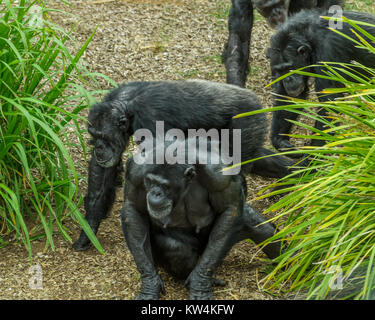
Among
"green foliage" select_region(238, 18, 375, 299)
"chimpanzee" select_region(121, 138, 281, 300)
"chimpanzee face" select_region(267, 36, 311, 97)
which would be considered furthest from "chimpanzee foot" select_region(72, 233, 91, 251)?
"chimpanzee face" select_region(267, 36, 311, 97)

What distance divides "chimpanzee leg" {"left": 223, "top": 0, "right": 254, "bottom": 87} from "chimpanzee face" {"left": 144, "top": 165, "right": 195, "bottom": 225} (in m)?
2.40

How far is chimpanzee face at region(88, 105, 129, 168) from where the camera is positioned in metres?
4.08

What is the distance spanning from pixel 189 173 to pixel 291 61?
6.05 feet

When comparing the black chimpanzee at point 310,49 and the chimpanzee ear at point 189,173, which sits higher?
the black chimpanzee at point 310,49

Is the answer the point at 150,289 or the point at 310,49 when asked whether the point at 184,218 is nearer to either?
the point at 150,289

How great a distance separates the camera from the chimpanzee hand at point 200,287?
3.53 metres

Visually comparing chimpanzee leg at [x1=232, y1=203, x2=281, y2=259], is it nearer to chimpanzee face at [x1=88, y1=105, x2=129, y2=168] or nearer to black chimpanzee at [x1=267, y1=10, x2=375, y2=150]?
chimpanzee face at [x1=88, y1=105, x2=129, y2=168]

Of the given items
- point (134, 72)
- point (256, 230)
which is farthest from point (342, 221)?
point (134, 72)

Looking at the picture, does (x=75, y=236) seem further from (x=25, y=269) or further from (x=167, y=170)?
(x=167, y=170)

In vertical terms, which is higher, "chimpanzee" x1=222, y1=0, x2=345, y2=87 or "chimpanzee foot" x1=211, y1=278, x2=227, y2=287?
"chimpanzee" x1=222, y1=0, x2=345, y2=87

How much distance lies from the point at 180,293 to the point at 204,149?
0.85 m

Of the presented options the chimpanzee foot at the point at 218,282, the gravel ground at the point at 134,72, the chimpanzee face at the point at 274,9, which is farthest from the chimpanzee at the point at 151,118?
the chimpanzee face at the point at 274,9

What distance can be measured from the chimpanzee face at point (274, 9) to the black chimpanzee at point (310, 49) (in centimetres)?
63

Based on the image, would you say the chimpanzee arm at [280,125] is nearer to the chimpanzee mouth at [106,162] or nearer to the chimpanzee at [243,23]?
the chimpanzee at [243,23]
